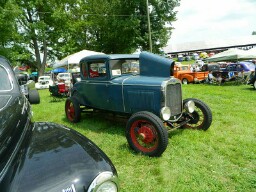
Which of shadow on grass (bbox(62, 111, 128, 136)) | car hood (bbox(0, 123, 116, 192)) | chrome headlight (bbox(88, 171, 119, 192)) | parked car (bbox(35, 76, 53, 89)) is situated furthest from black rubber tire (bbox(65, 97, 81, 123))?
parked car (bbox(35, 76, 53, 89))

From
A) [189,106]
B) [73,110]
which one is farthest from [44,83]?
[189,106]

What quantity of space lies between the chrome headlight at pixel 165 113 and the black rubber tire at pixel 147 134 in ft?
1.37

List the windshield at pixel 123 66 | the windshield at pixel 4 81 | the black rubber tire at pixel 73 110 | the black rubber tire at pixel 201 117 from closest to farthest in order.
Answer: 1. the windshield at pixel 4 81
2. the black rubber tire at pixel 201 117
3. the windshield at pixel 123 66
4. the black rubber tire at pixel 73 110

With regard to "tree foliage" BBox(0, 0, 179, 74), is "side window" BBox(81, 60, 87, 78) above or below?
below

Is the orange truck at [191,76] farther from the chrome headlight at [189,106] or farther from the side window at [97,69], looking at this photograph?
the chrome headlight at [189,106]

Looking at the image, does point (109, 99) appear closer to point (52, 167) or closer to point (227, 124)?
point (227, 124)

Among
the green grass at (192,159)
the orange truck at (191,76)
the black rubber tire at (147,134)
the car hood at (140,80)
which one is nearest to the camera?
the green grass at (192,159)

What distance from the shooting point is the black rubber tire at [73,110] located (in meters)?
6.18

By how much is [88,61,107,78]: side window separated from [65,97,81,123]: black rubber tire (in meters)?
0.89

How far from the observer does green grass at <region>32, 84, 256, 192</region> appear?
3.15 metres

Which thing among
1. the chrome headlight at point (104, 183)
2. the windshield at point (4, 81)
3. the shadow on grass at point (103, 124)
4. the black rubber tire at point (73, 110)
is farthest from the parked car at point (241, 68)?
the chrome headlight at point (104, 183)

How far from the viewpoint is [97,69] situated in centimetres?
570

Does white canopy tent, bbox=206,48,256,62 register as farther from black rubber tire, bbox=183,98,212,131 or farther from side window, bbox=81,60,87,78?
side window, bbox=81,60,87,78

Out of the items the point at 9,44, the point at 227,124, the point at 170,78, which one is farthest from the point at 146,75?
the point at 9,44
